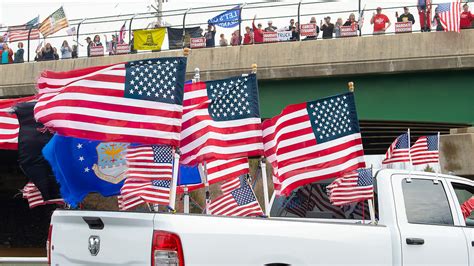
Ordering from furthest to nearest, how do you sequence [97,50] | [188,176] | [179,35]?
[97,50], [179,35], [188,176]

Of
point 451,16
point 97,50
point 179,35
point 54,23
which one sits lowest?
point 97,50

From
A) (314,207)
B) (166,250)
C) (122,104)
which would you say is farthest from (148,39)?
(166,250)

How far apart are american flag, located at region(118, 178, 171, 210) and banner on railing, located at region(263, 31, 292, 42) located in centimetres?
1431

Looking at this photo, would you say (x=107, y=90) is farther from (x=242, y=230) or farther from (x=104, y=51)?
(x=104, y=51)

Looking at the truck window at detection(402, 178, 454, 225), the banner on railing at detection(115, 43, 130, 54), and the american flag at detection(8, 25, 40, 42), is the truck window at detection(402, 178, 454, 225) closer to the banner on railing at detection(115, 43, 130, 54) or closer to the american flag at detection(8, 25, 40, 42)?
the banner on railing at detection(115, 43, 130, 54)

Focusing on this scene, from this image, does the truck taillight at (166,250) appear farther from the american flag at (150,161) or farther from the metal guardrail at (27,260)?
the metal guardrail at (27,260)

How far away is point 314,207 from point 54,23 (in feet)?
70.4

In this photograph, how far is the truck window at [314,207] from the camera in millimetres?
8328

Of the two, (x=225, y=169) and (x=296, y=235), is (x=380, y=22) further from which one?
(x=296, y=235)

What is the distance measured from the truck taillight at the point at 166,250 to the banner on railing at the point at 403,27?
51.9 feet

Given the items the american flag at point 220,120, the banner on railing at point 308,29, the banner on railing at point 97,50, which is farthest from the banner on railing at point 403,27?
the american flag at point 220,120

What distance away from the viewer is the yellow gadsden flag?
23.6 m

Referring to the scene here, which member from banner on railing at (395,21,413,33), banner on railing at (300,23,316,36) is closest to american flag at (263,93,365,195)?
banner on railing at (395,21,413,33)

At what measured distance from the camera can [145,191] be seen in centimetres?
772
